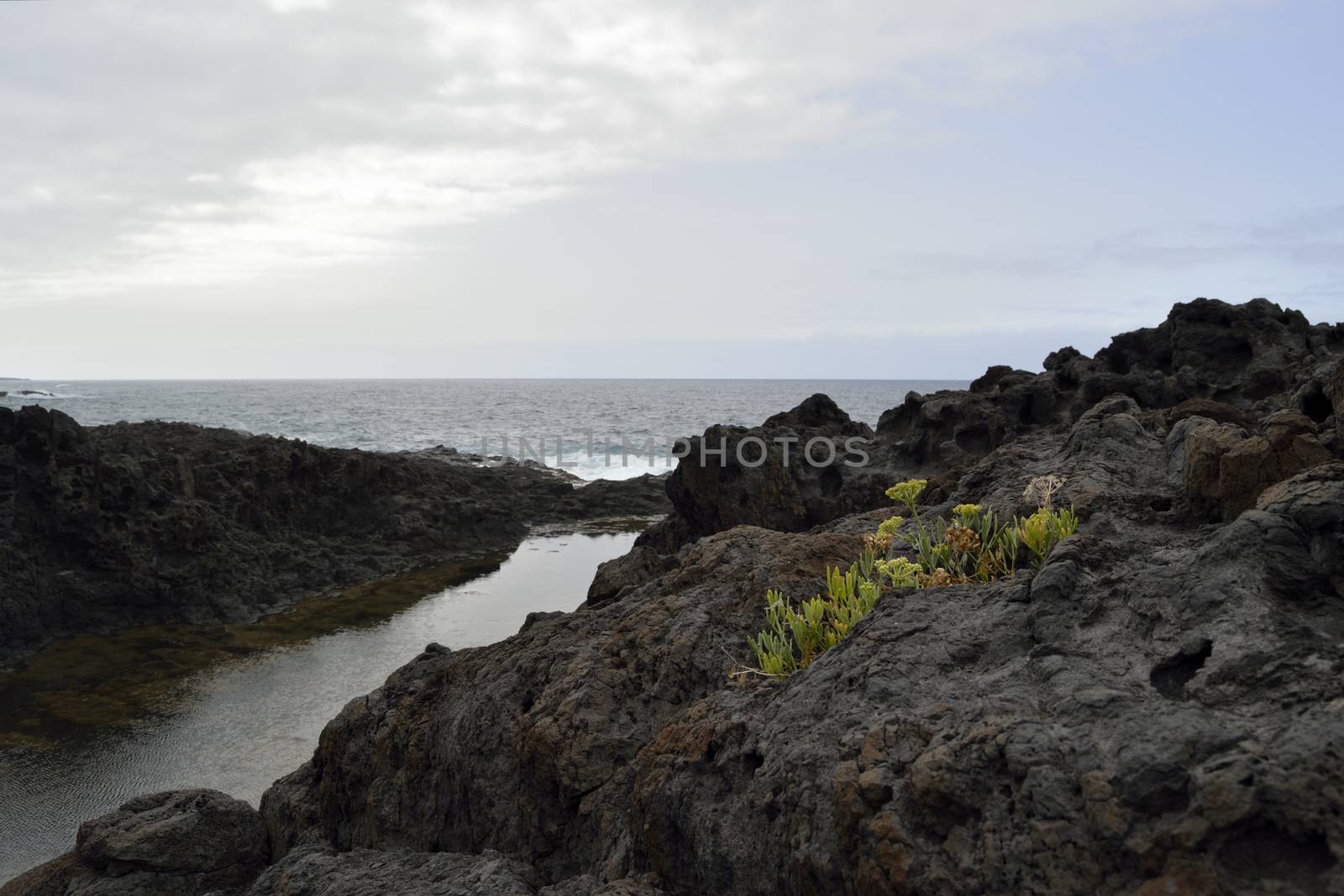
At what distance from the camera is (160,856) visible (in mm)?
5840

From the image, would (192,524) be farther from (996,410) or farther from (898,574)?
(898,574)

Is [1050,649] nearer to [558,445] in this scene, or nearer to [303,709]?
[303,709]

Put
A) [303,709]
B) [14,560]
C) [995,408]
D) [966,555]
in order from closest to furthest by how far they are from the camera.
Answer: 1. [966,555]
2. [303,709]
3. [995,408]
4. [14,560]

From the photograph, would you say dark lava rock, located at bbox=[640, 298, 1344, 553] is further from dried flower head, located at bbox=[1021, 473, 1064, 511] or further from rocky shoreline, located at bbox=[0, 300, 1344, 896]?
dried flower head, located at bbox=[1021, 473, 1064, 511]

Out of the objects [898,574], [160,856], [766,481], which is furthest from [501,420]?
[898,574]

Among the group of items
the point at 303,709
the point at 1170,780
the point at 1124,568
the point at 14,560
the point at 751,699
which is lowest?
the point at 303,709

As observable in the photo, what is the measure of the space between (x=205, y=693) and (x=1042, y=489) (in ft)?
38.8

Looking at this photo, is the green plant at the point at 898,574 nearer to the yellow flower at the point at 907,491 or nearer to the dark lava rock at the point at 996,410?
the yellow flower at the point at 907,491

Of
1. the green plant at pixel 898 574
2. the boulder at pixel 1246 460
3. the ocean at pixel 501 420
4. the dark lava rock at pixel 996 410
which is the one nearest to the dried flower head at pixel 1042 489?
the green plant at pixel 898 574

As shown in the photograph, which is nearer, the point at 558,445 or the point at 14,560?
the point at 14,560

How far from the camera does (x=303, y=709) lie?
12.0 meters

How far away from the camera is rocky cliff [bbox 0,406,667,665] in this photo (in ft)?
53.6

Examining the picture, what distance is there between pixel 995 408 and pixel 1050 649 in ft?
40.0

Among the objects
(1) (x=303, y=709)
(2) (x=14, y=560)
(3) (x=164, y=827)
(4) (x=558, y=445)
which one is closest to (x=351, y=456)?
(2) (x=14, y=560)
